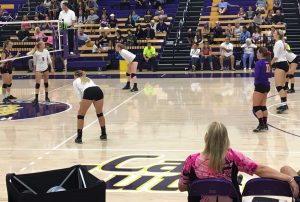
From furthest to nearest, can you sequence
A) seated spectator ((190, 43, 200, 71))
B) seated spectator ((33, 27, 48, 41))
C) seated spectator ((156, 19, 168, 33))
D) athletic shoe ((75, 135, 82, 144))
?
seated spectator ((156, 19, 168, 33)) < seated spectator ((190, 43, 200, 71)) < seated spectator ((33, 27, 48, 41)) < athletic shoe ((75, 135, 82, 144))

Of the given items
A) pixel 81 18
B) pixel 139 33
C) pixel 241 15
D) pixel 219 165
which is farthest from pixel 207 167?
pixel 81 18

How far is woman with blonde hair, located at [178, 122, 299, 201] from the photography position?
568cm

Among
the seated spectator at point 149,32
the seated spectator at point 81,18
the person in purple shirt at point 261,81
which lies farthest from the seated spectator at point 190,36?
the person in purple shirt at point 261,81

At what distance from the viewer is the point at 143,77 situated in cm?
2523

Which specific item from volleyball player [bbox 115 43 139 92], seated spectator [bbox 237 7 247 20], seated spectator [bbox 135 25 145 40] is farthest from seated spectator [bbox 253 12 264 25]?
volleyball player [bbox 115 43 139 92]

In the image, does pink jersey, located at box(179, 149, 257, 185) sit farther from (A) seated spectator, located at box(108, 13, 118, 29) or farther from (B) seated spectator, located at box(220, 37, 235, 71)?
(A) seated spectator, located at box(108, 13, 118, 29)

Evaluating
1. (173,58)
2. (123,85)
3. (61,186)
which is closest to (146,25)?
(173,58)

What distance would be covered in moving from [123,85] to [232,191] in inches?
673

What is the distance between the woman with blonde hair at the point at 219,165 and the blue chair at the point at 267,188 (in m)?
0.05

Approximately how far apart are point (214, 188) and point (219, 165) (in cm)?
28

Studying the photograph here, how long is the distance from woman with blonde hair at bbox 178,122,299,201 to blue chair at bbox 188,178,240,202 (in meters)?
0.09

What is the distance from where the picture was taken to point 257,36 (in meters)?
27.1

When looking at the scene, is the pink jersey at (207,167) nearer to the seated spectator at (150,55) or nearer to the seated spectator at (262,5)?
the seated spectator at (150,55)

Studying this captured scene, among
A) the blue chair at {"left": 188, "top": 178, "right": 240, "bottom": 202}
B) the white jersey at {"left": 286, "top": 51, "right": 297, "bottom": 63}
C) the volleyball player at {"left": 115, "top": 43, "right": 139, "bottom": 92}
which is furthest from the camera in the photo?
the volleyball player at {"left": 115, "top": 43, "right": 139, "bottom": 92}
